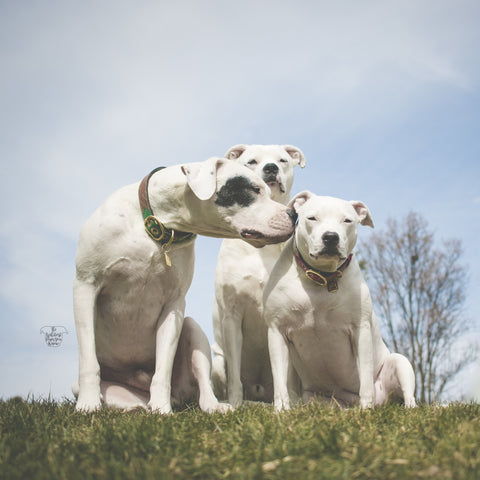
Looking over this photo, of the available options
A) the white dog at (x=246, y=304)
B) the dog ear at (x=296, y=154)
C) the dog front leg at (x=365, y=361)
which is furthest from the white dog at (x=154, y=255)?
the dog ear at (x=296, y=154)

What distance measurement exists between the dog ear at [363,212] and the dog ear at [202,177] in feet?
5.12

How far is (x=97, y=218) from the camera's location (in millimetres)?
4941

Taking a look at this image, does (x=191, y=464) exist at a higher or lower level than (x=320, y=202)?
lower

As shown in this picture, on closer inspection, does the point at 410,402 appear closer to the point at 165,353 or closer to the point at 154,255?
the point at 165,353

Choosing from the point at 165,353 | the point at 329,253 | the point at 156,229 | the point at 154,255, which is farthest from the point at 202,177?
the point at 165,353

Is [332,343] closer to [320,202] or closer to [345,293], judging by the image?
[345,293]

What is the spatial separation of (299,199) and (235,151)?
1.63m

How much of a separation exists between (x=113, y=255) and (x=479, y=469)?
3.35 m

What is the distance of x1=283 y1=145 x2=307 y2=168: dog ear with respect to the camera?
22.7 ft

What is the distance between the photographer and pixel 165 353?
4977 mm

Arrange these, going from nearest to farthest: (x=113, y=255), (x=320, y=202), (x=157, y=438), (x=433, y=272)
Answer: (x=157, y=438)
(x=113, y=255)
(x=320, y=202)
(x=433, y=272)

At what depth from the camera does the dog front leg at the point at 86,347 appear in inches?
181

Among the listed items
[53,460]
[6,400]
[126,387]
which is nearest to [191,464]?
[53,460]

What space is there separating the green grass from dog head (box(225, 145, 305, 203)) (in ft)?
9.83
